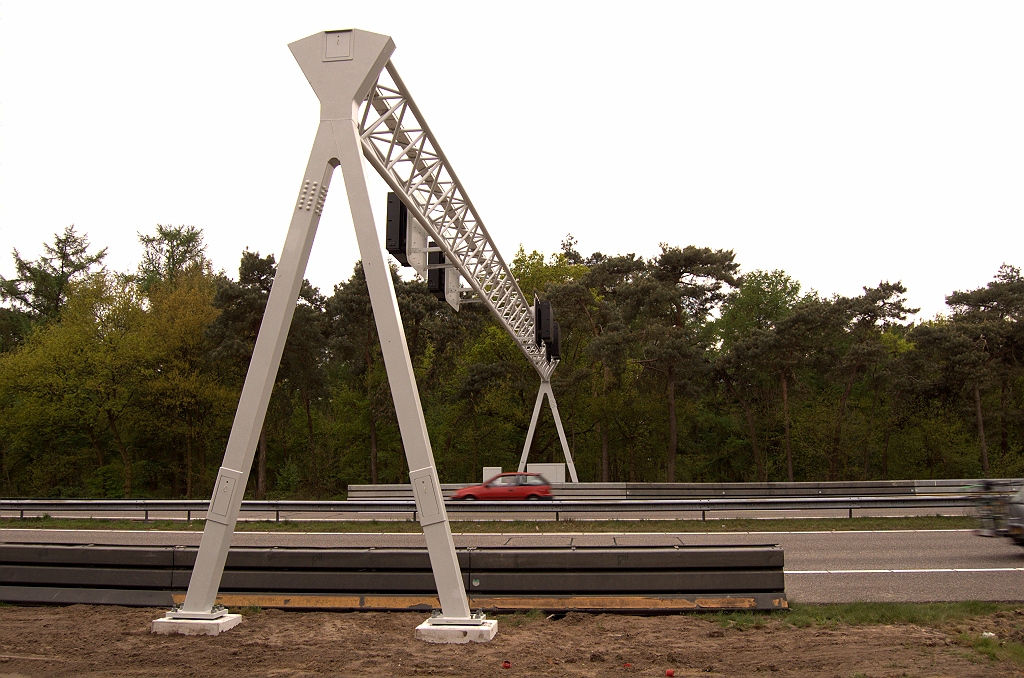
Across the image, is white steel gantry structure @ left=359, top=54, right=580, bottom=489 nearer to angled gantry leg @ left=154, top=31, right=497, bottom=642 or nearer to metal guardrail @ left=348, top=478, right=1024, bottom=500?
angled gantry leg @ left=154, top=31, right=497, bottom=642

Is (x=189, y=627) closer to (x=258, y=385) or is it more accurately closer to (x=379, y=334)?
(x=258, y=385)

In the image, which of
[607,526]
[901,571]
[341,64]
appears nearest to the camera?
[341,64]

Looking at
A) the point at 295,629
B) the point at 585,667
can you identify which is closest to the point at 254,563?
the point at 295,629

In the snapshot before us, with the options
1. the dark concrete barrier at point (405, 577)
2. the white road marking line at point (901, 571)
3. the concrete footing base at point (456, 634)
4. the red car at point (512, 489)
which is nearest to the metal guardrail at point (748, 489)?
the red car at point (512, 489)

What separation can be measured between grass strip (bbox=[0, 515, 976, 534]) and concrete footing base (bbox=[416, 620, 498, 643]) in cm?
1042

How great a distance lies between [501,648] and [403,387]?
261 centimetres

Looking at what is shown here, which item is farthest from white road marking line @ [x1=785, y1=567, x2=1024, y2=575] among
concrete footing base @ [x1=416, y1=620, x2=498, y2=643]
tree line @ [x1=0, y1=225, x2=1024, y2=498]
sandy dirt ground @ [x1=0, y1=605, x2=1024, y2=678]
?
tree line @ [x1=0, y1=225, x2=1024, y2=498]

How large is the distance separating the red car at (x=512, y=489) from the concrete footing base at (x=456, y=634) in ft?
57.3

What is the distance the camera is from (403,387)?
7.44 meters

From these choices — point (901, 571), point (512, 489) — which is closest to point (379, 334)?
point (901, 571)

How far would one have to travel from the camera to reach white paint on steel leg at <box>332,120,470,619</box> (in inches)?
279

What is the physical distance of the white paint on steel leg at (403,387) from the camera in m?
7.09

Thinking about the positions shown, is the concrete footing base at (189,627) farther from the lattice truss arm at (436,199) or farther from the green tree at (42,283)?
the green tree at (42,283)

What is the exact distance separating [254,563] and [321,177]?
430 cm
